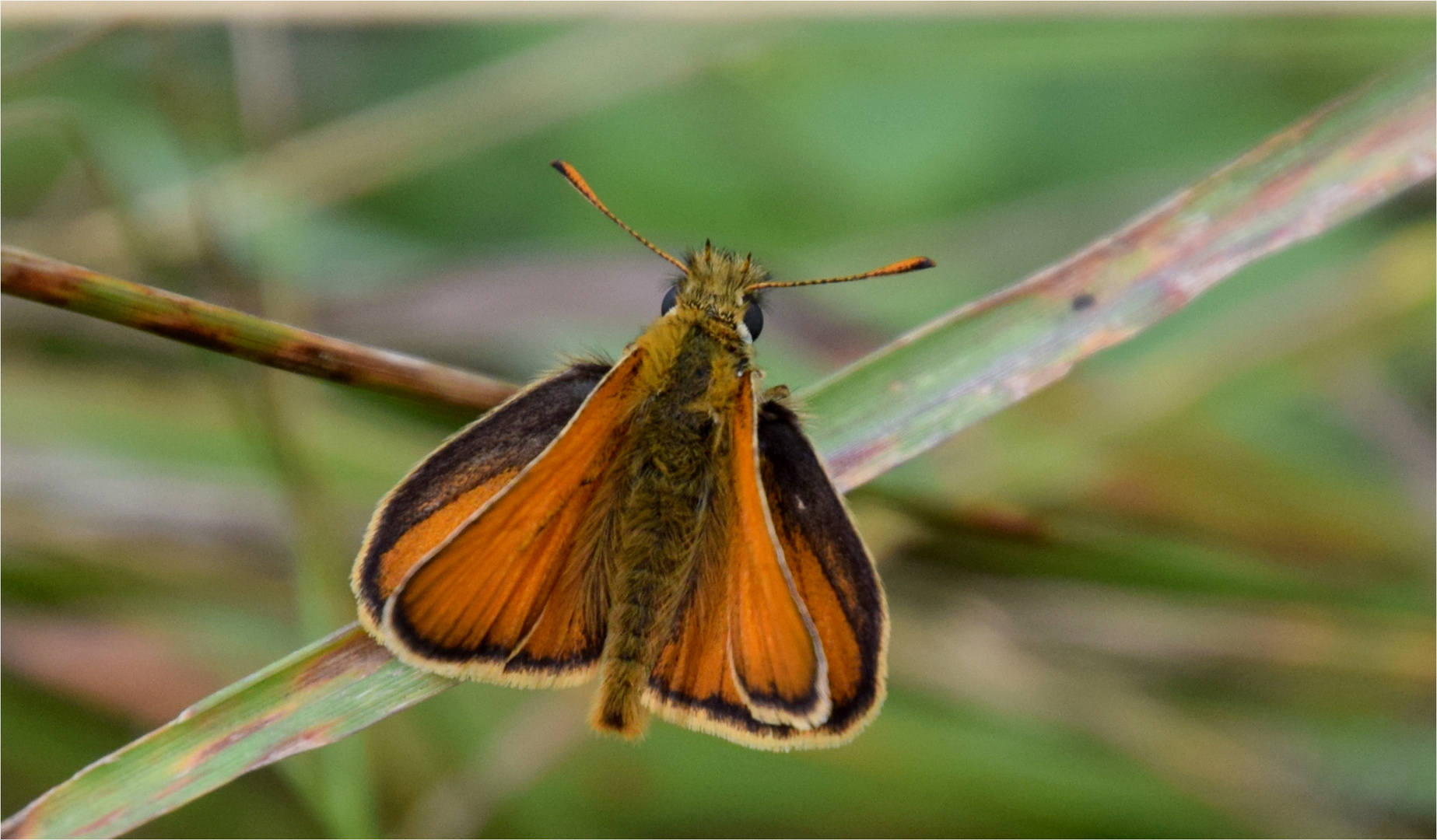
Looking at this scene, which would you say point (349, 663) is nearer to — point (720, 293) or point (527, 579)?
point (527, 579)

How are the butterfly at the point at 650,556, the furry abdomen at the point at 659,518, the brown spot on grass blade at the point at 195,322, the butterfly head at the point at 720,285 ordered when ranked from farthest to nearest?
the butterfly head at the point at 720,285 → the furry abdomen at the point at 659,518 → the butterfly at the point at 650,556 → the brown spot on grass blade at the point at 195,322

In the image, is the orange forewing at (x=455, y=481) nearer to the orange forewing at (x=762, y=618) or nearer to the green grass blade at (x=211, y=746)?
the green grass blade at (x=211, y=746)

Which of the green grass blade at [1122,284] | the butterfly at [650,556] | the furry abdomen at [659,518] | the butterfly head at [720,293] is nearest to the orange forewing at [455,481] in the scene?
the butterfly at [650,556]

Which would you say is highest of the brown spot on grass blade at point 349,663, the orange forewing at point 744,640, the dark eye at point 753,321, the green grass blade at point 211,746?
the dark eye at point 753,321

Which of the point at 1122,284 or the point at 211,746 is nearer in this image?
the point at 211,746

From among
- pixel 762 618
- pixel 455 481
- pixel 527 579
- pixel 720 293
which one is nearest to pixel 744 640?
pixel 762 618

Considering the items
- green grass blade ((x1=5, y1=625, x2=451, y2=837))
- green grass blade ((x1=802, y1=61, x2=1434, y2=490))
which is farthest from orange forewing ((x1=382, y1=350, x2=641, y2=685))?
green grass blade ((x1=802, y1=61, x2=1434, y2=490))

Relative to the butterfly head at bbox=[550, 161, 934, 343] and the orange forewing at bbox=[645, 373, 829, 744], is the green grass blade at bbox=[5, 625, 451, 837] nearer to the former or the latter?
the orange forewing at bbox=[645, 373, 829, 744]
